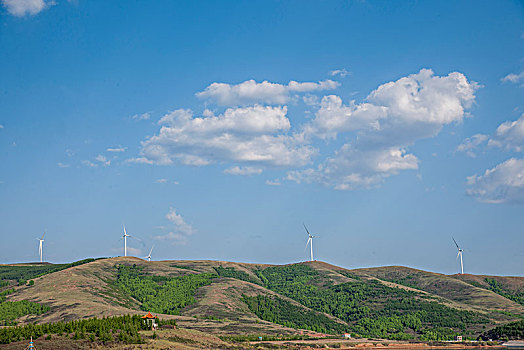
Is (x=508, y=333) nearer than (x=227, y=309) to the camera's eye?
Yes

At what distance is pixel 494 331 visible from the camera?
6053 inches

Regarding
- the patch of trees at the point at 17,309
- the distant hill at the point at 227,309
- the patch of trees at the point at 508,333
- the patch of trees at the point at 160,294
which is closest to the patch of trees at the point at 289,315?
the distant hill at the point at 227,309

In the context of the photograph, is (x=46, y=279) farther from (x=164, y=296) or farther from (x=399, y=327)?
(x=399, y=327)

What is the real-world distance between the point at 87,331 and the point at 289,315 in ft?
331

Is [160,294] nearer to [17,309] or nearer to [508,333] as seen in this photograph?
[17,309]

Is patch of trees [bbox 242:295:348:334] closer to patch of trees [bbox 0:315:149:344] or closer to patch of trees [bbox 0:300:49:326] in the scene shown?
patch of trees [bbox 0:300:49:326]

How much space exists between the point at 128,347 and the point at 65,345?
30.3ft

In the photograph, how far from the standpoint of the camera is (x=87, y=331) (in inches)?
3548

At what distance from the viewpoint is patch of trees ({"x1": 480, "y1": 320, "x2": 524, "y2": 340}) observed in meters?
147

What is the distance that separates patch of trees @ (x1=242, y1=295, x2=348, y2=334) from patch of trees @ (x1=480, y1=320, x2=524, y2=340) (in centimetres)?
4444

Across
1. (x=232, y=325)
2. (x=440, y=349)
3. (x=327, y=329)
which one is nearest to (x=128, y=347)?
(x=232, y=325)

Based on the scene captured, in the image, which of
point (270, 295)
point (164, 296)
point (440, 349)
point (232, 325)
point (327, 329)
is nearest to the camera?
point (440, 349)

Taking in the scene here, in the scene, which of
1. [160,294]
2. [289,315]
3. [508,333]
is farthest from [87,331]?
[508,333]

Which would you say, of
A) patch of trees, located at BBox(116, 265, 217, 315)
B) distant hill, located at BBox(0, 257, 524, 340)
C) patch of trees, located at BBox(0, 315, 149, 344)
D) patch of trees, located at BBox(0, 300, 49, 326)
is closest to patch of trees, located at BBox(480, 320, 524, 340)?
distant hill, located at BBox(0, 257, 524, 340)
